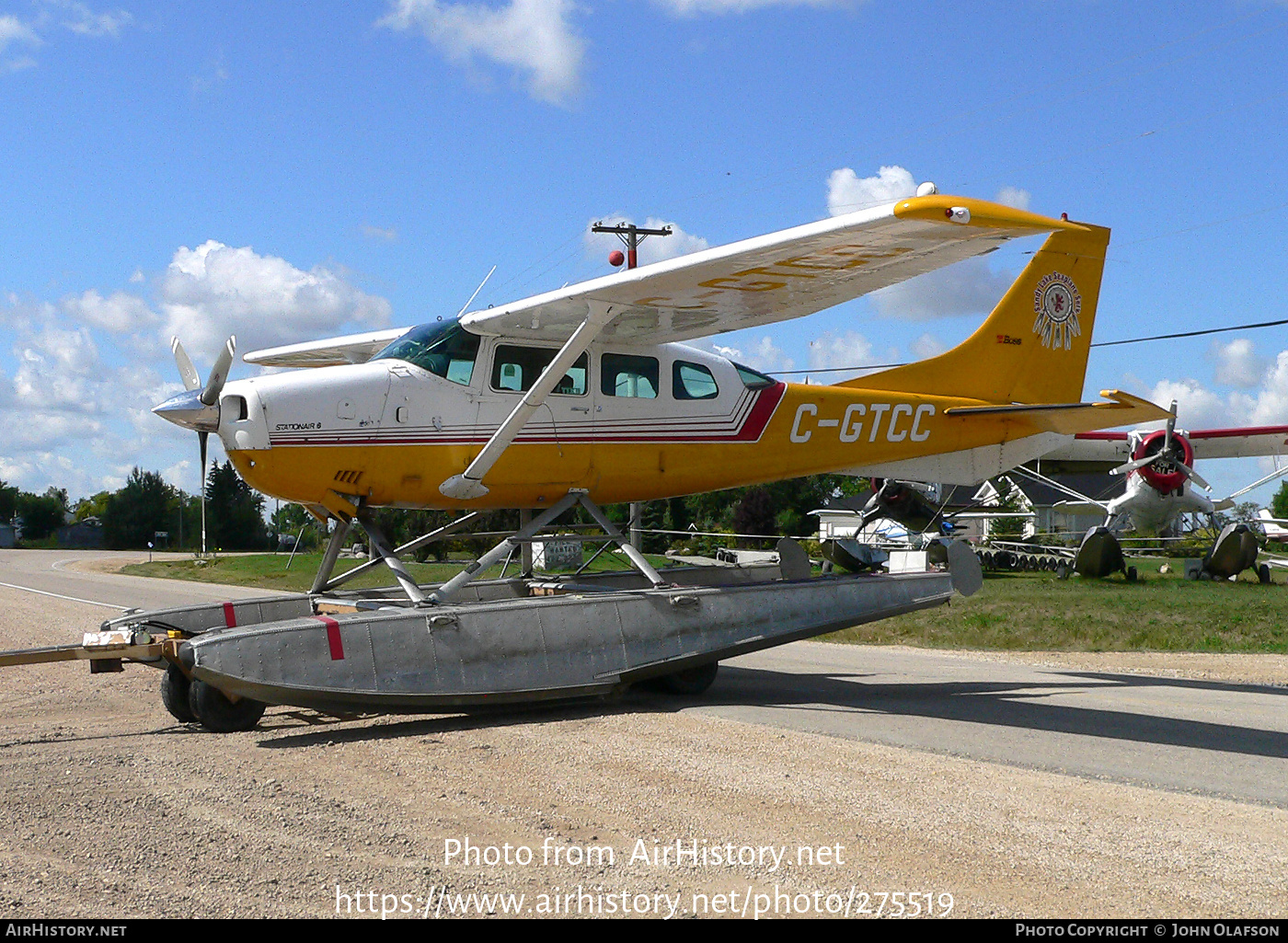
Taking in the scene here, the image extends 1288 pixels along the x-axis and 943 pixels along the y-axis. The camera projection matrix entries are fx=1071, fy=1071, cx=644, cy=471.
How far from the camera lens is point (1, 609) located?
20.7m

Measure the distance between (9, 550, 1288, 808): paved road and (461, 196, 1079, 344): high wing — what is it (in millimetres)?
3563

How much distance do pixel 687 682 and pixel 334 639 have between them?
3.69 metres

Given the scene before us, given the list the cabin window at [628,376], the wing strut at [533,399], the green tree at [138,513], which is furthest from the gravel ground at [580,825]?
the green tree at [138,513]

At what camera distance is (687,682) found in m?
10.2

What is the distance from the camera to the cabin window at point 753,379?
11.1 m

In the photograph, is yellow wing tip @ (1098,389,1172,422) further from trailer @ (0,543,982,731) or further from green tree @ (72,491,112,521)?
green tree @ (72,491,112,521)

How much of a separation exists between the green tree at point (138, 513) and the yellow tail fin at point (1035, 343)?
281 feet

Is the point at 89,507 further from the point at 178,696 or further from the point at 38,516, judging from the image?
the point at 178,696

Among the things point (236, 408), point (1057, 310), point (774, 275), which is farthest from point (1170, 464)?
point (236, 408)

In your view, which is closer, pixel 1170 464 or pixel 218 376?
pixel 218 376

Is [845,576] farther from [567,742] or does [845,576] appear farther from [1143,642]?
[1143,642]

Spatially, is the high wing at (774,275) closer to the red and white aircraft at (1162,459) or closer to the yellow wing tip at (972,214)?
Result: the yellow wing tip at (972,214)
